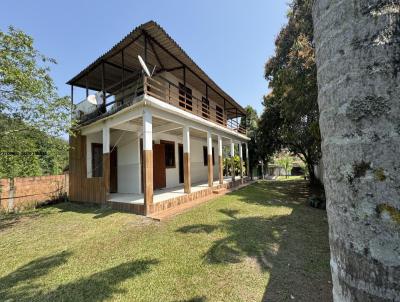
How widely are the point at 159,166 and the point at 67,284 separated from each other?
8607 mm

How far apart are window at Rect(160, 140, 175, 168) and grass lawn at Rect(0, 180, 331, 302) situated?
5930 millimetres

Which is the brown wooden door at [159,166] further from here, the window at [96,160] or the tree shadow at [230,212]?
the tree shadow at [230,212]

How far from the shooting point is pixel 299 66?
389 inches

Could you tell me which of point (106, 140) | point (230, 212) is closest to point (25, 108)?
point (106, 140)

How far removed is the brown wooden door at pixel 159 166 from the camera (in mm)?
11734

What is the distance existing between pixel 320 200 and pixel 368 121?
31.2 ft

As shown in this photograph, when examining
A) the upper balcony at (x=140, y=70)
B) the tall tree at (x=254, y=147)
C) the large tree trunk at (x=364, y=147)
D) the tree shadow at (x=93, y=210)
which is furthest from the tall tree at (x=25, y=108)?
the tall tree at (x=254, y=147)

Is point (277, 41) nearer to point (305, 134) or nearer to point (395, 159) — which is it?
point (305, 134)

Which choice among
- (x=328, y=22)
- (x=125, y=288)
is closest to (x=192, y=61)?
(x=125, y=288)

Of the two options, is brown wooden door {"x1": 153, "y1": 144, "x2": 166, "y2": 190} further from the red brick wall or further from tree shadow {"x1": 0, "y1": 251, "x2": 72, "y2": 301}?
tree shadow {"x1": 0, "y1": 251, "x2": 72, "y2": 301}

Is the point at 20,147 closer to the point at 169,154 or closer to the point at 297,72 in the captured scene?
the point at 169,154

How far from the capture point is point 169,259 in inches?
165

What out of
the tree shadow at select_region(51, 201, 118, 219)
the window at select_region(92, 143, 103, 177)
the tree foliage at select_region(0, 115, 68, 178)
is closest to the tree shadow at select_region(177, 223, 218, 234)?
the tree shadow at select_region(51, 201, 118, 219)

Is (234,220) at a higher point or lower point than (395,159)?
lower
